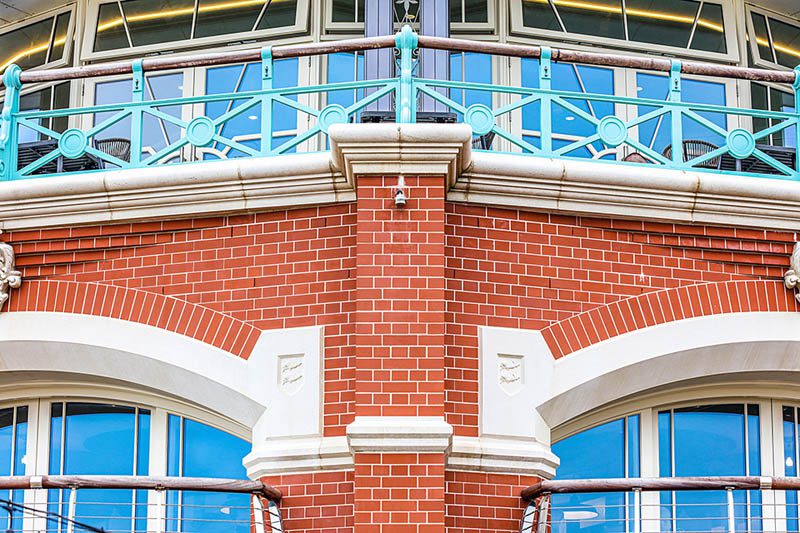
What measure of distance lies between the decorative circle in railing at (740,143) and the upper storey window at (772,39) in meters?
4.65

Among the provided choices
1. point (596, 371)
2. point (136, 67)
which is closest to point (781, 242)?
point (596, 371)

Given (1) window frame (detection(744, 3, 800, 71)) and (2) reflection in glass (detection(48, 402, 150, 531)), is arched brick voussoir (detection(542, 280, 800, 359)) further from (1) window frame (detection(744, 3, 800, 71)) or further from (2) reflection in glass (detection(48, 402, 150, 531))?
(1) window frame (detection(744, 3, 800, 71))

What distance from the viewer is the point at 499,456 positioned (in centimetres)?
994

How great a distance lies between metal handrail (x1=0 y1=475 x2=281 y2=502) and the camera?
9.38m

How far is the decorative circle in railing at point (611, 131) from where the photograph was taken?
10.5 meters

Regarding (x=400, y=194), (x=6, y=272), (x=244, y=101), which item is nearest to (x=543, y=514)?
(x=400, y=194)

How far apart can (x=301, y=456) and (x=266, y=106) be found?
2565 millimetres

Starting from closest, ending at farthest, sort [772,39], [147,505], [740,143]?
[147,505], [740,143], [772,39]

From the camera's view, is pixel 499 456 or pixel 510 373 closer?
pixel 499 456

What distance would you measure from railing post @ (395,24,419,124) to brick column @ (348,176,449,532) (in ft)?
1.67

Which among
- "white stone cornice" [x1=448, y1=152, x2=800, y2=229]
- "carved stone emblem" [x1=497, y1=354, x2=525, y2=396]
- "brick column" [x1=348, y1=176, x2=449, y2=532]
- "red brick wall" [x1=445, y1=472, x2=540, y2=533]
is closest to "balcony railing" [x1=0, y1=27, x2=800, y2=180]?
"white stone cornice" [x1=448, y1=152, x2=800, y2=229]

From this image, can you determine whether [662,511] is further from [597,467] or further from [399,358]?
[399,358]

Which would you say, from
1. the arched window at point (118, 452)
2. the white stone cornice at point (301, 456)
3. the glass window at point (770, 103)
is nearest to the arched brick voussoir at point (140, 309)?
the white stone cornice at point (301, 456)

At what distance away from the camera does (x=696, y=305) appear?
34.9ft
